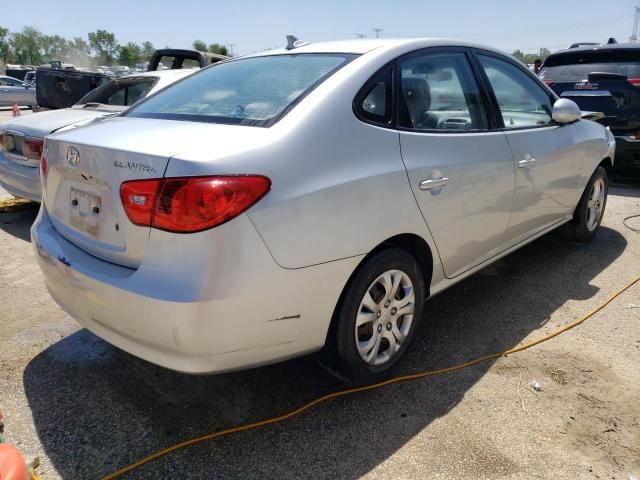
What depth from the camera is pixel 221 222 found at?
193 centimetres

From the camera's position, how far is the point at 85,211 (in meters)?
2.35

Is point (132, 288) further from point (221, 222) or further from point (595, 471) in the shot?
point (595, 471)

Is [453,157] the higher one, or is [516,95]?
[516,95]

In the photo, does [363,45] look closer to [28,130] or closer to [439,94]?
[439,94]

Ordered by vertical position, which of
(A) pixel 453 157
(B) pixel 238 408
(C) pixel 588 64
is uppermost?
(C) pixel 588 64

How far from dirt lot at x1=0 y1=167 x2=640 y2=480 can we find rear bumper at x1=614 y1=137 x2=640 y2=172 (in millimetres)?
3969

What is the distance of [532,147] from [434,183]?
121 cm

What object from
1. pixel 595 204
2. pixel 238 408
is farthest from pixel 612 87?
pixel 238 408

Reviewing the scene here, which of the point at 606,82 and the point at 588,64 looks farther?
the point at 588,64

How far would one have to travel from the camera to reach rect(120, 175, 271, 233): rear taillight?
1922 millimetres

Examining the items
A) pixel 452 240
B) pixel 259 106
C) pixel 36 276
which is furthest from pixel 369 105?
pixel 36 276

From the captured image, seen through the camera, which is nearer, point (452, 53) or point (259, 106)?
point (259, 106)

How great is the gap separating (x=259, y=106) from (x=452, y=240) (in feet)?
4.14

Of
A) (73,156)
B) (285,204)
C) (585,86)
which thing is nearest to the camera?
(285,204)
